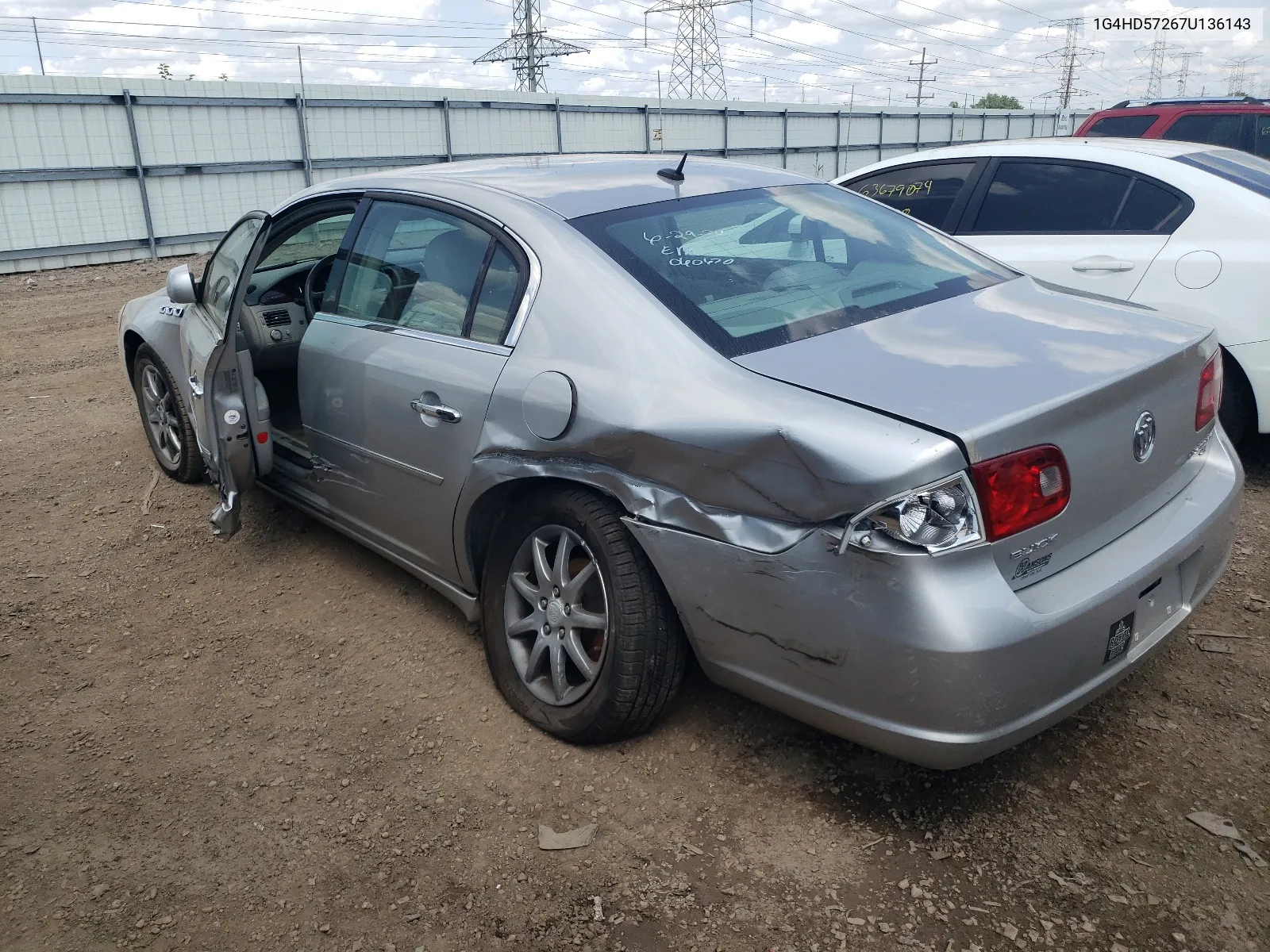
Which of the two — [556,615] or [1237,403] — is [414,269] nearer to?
[556,615]

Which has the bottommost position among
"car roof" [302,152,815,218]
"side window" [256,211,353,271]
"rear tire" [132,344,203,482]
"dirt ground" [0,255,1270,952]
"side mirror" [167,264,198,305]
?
"dirt ground" [0,255,1270,952]

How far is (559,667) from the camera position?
2.91m

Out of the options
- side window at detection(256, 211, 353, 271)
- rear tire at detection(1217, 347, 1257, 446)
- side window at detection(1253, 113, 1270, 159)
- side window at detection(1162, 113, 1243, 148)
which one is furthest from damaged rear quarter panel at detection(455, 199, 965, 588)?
side window at detection(1253, 113, 1270, 159)

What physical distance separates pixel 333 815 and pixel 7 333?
8.87 meters

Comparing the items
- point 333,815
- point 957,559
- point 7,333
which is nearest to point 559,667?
point 333,815

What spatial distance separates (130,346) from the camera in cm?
532

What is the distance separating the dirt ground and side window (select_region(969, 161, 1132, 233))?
1.89 meters

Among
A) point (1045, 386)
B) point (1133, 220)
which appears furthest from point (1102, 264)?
point (1045, 386)

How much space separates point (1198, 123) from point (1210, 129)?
0.12 metres

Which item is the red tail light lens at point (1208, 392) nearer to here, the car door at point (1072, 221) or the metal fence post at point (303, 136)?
the car door at point (1072, 221)

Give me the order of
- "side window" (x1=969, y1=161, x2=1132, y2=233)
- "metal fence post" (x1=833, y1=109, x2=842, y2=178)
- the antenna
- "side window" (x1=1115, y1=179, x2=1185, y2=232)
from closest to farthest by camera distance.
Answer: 1. the antenna
2. "side window" (x1=1115, y1=179, x2=1185, y2=232)
3. "side window" (x1=969, y1=161, x2=1132, y2=233)
4. "metal fence post" (x1=833, y1=109, x2=842, y2=178)

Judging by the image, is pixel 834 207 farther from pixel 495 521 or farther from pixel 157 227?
pixel 157 227

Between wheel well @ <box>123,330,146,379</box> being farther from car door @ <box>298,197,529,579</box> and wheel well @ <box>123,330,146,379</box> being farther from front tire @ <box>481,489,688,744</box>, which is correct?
front tire @ <box>481,489,688,744</box>

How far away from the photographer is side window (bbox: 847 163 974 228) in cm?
544
